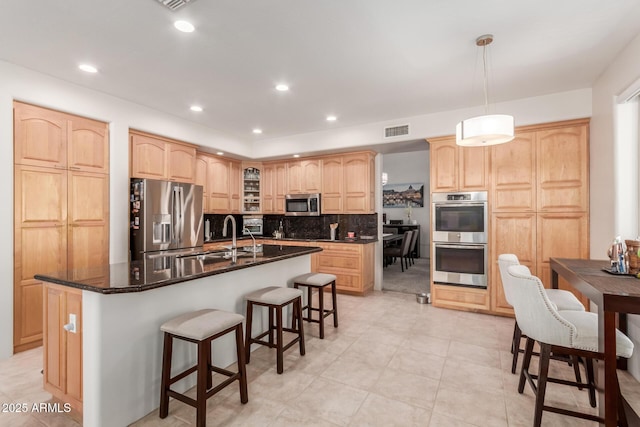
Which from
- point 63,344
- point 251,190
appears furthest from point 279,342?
point 251,190

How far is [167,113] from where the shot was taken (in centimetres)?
433

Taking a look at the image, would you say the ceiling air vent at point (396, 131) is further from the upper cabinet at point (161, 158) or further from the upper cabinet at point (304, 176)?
the upper cabinet at point (161, 158)

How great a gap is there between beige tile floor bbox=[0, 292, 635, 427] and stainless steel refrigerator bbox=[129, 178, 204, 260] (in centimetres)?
150

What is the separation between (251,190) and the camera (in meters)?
6.24

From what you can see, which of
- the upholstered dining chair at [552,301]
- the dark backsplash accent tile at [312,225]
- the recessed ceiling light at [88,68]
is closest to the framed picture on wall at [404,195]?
the dark backsplash accent tile at [312,225]

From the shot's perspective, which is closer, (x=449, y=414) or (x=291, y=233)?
(x=449, y=414)

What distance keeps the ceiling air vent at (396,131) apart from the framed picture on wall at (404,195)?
496 cm

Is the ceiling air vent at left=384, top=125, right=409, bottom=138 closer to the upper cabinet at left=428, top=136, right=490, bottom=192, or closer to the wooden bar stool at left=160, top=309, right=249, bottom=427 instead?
the upper cabinet at left=428, top=136, right=490, bottom=192

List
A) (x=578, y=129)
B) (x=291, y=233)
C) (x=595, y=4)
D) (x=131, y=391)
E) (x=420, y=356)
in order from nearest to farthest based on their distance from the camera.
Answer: (x=131, y=391) < (x=595, y=4) < (x=420, y=356) < (x=578, y=129) < (x=291, y=233)

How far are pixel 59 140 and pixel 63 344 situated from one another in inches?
92.1

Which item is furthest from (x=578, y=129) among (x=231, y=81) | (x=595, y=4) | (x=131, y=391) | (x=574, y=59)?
(x=131, y=391)

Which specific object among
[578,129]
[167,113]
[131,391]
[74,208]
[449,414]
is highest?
[167,113]

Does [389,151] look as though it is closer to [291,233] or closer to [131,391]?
[291,233]

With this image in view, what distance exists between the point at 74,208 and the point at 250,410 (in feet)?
9.63
